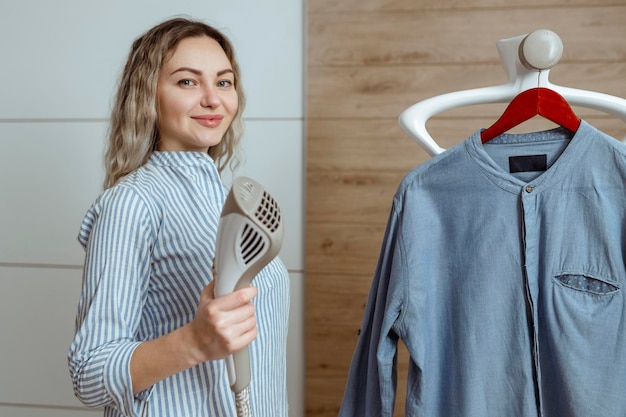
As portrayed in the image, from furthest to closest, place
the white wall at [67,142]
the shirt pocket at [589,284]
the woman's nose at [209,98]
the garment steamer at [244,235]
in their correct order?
the white wall at [67,142]
the woman's nose at [209,98]
the shirt pocket at [589,284]
the garment steamer at [244,235]

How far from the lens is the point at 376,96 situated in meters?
1.71

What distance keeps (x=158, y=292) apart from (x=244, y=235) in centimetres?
26

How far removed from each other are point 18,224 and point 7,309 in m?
0.28

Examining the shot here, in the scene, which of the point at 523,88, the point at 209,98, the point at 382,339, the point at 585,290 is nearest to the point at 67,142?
the point at 209,98

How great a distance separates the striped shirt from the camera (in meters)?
0.82

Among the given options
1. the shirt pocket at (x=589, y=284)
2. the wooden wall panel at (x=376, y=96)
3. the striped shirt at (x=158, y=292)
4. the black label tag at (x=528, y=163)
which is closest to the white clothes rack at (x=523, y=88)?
the black label tag at (x=528, y=163)

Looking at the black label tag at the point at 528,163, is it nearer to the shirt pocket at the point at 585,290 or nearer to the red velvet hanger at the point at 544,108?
the red velvet hanger at the point at 544,108

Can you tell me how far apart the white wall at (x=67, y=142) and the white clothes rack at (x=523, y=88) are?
78 cm

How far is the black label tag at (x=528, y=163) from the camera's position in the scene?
3.18 ft

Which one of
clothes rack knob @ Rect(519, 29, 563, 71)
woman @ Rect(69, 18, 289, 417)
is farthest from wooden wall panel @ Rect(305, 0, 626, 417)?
clothes rack knob @ Rect(519, 29, 563, 71)

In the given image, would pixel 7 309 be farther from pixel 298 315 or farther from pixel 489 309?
pixel 489 309

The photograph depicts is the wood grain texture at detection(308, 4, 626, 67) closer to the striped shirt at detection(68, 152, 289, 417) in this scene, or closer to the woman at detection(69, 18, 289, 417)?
the woman at detection(69, 18, 289, 417)

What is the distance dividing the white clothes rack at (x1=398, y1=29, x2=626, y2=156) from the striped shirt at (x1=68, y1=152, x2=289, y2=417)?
0.34 metres

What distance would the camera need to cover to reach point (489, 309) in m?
0.96
